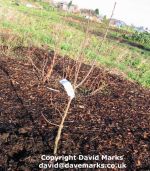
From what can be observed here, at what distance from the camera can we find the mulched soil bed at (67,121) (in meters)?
3.46

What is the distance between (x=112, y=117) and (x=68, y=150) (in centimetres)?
141

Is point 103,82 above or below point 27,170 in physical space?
below

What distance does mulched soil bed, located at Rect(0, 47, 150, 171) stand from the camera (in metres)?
3.46

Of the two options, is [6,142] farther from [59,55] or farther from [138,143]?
[59,55]

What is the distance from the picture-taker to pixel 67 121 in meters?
4.05

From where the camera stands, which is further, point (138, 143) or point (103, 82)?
point (103, 82)

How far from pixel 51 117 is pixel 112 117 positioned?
995 mm

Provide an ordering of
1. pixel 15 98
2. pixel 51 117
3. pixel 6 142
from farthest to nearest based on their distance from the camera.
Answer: pixel 15 98
pixel 51 117
pixel 6 142

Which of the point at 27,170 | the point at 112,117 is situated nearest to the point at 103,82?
the point at 112,117

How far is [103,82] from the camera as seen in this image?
622 cm

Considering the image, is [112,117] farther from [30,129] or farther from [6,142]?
[6,142]

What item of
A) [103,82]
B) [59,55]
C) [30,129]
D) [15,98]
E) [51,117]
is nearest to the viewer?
[30,129]

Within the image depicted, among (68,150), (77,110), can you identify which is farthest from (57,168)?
(77,110)

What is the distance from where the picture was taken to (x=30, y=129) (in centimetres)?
382
